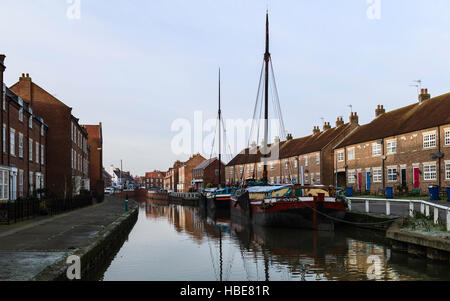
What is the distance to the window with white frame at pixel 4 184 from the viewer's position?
25.4 meters

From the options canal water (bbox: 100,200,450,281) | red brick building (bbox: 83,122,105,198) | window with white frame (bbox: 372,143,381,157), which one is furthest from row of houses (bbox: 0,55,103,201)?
window with white frame (bbox: 372,143,381,157)

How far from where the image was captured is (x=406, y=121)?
138ft

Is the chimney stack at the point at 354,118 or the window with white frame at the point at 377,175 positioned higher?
the chimney stack at the point at 354,118

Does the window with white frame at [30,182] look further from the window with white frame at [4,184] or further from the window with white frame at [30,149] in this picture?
the window with white frame at [4,184]

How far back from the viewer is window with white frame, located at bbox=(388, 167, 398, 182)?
40.9 meters

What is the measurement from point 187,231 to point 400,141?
22599mm

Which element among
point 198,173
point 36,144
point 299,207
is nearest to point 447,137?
point 299,207

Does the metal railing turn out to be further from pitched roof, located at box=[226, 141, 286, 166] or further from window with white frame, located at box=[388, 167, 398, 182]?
pitched roof, located at box=[226, 141, 286, 166]

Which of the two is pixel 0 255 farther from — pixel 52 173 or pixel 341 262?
pixel 52 173

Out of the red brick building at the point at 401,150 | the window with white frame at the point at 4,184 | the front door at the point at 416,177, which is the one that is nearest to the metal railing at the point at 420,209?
the red brick building at the point at 401,150

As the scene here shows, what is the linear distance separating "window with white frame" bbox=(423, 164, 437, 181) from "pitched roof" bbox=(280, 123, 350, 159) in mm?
18517

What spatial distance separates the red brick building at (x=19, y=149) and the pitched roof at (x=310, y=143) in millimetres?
32485

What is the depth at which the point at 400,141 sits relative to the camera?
40.5m
